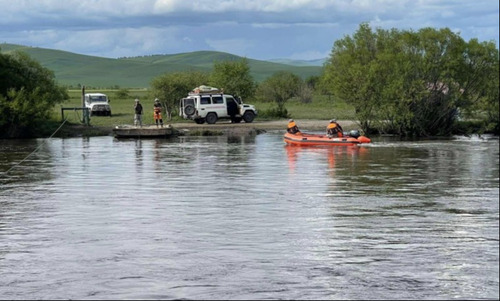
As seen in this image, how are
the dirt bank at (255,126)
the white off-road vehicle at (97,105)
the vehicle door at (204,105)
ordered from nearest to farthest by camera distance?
the dirt bank at (255,126) → the vehicle door at (204,105) → the white off-road vehicle at (97,105)

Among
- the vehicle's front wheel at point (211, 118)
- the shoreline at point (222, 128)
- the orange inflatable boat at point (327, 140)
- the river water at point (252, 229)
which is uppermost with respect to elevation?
the vehicle's front wheel at point (211, 118)

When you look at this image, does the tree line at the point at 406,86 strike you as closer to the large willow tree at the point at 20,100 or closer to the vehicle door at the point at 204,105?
the large willow tree at the point at 20,100

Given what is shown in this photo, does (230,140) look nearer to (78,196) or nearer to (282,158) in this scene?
(282,158)

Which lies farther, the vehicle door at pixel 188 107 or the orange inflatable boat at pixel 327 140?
the vehicle door at pixel 188 107

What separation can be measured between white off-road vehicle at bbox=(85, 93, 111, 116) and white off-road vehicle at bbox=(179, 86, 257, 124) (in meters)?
11.7

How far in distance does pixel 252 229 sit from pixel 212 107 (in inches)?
1462

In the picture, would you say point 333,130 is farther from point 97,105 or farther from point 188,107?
point 97,105

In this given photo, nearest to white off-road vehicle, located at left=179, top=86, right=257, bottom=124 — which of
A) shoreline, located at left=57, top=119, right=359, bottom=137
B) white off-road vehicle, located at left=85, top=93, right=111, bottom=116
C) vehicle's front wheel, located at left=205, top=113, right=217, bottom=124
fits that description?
vehicle's front wheel, located at left=205, top=113, right=217, bottom=124

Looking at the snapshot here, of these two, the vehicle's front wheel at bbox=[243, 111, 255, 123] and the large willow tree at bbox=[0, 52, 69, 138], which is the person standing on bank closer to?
the large willow tree at bbox=[0, 52, 69, 138]

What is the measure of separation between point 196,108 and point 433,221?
3700 centimetres

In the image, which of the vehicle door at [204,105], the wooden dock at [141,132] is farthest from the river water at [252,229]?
the vehicle door at [204,105]

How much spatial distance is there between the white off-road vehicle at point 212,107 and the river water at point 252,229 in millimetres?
19889

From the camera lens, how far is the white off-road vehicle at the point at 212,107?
5550cm

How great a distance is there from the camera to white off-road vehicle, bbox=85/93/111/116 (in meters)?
66.7
